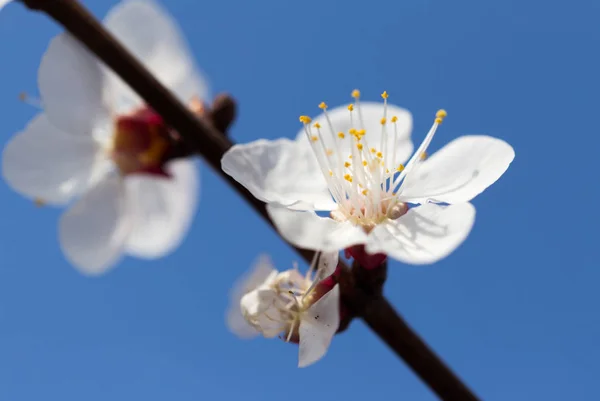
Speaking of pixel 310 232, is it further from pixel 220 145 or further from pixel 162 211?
pixel 162 211

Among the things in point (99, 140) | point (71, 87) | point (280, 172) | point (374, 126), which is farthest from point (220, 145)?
point (99, 140)

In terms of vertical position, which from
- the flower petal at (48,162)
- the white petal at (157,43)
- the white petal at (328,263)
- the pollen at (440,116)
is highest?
the white petal at (157,43)

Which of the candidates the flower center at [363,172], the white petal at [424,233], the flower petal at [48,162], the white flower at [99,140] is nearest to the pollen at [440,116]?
the flower center at [363,172]

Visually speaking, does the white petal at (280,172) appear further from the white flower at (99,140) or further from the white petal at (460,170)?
the white flower at (99,140)

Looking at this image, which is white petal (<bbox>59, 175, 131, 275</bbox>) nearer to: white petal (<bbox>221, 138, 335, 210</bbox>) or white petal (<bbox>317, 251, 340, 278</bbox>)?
white petal (<bbox>221, 138, 335, 210</bbox>)

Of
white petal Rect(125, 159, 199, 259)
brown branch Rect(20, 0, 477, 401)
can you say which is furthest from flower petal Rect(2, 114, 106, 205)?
brown branch Rect(20, 0, 477, 401)
